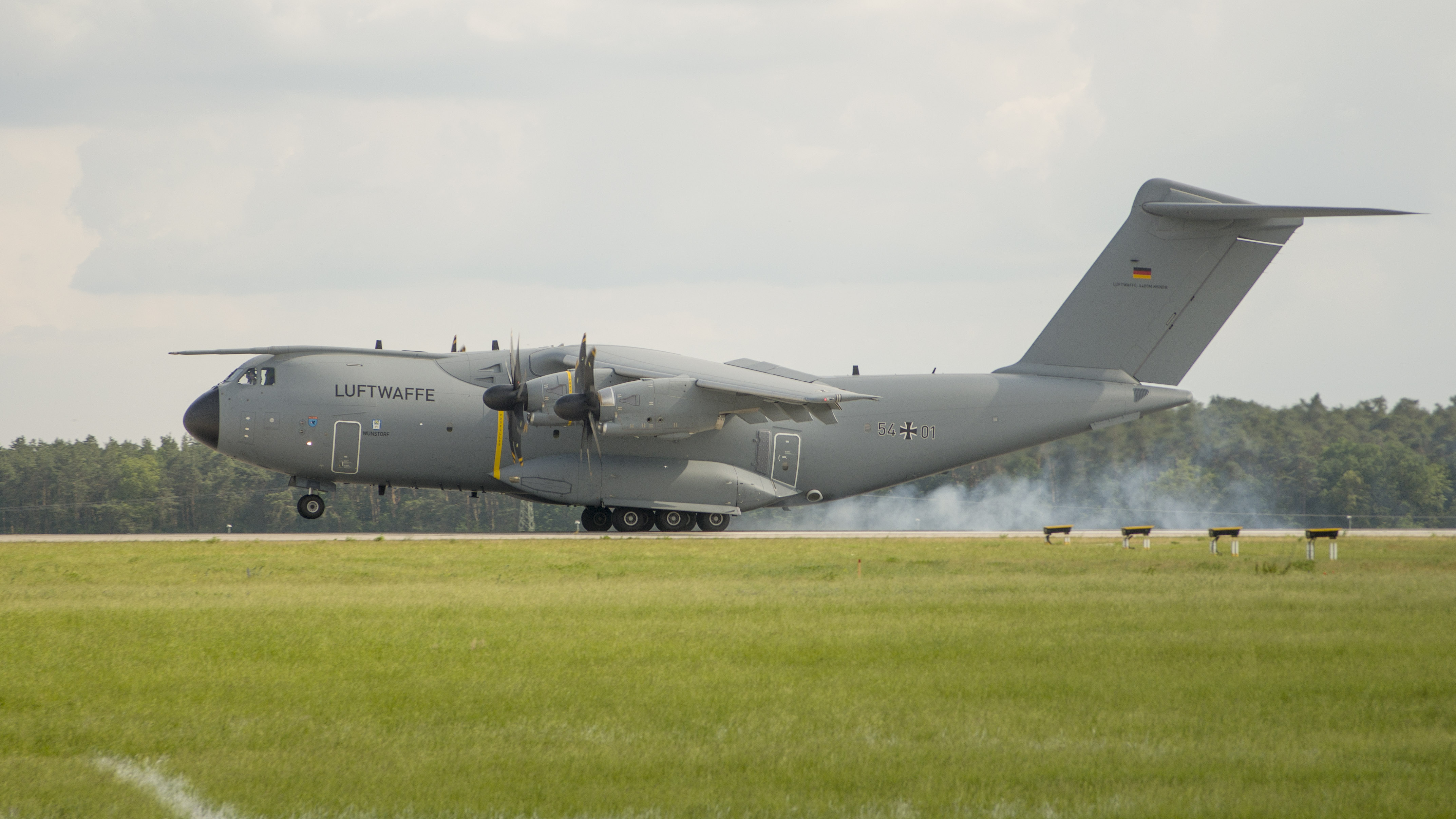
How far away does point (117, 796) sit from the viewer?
661 centimetres

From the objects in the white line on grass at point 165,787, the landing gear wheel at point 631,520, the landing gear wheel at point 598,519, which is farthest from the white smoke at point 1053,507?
the white line on grass at point 165,787

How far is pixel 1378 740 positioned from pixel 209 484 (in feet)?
218

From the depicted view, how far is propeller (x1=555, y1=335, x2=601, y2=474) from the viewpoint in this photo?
2736 centimetres

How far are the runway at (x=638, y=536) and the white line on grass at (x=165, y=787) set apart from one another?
19.6 m

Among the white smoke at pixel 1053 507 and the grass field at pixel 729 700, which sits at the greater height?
the white smoke at pixel 1053 507

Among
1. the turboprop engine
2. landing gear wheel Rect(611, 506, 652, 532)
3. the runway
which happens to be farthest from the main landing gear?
the turboprop engine

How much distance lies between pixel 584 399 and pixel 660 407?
5.94 ft

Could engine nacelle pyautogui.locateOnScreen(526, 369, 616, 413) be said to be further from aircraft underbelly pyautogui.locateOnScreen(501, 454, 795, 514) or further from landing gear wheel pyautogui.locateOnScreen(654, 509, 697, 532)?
landing gear wheel pyautogui.locateOnScreen(654, 509, 697, 532)

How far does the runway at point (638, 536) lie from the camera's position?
27.7m

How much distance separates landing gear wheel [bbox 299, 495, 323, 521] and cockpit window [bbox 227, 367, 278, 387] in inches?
116

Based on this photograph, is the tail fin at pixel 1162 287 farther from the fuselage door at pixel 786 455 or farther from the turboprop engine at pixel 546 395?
the turboprop engine at pixel 546 395

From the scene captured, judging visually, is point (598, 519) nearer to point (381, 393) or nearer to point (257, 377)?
point (381, 393)

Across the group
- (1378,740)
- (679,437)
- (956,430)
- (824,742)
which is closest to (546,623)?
(824,742)

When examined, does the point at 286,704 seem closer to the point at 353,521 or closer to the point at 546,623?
the point at 546,623
